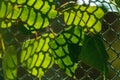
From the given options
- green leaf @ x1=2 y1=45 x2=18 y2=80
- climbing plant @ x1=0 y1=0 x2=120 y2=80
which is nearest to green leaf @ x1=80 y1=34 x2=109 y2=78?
climbing plant @ x1=0 y1=0 x2=120 y2=80

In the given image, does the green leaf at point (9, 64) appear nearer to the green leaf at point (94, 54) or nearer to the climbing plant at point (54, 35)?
the climbing plant at point (54, 35)

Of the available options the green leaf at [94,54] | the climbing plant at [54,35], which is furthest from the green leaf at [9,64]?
the green leaf at [94,54]

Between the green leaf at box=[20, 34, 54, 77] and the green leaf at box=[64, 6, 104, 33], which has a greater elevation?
the green leaf at box=[64, 6, 104, 33]

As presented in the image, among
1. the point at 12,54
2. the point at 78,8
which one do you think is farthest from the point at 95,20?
the point at 12,54

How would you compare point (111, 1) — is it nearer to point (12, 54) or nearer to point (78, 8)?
point (78, 8)

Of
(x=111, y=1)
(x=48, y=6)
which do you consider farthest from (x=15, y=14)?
(x=111, y=1)

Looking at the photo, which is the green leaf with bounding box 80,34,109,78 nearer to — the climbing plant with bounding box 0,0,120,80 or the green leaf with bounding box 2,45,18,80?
the climbing plant with bounding box 0,0,120,80
